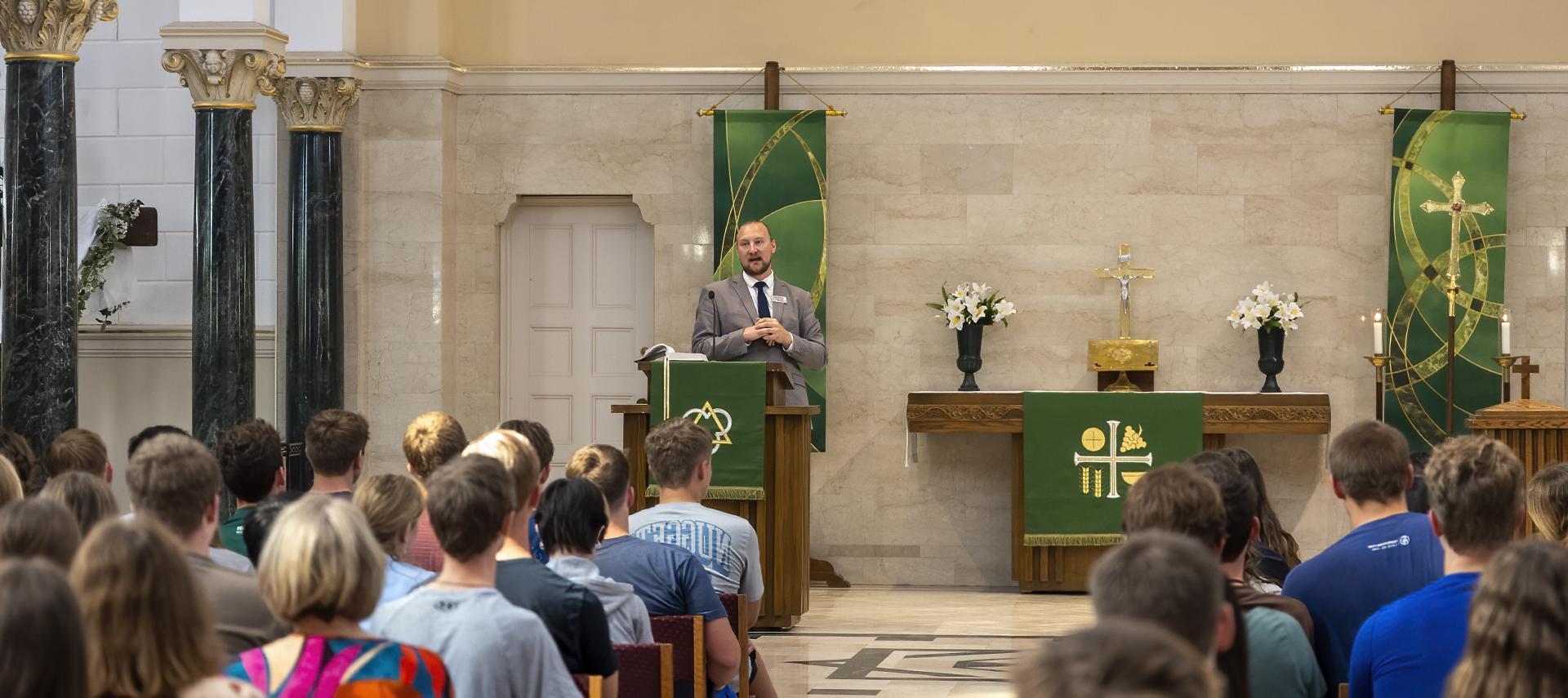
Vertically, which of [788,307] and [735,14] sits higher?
[735,14]

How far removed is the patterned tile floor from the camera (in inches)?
287

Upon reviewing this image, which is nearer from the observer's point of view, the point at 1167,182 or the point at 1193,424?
the point at 1193,424

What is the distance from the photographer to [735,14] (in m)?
11.5

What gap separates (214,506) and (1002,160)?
823 centimetres

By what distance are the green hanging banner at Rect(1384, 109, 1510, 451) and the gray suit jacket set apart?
393cm

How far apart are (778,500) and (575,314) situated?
363 centimetres

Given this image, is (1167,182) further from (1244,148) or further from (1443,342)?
(1443,342)

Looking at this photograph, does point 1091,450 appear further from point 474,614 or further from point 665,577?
point 474,614

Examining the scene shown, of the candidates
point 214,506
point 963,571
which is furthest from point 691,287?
point 214,506

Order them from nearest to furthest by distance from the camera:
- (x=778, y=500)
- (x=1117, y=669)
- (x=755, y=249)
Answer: (x=1117, y=669), (x=778, y=500), (x=755, y=249)

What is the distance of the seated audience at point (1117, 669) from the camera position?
1433mm

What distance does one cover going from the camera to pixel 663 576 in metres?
4.72

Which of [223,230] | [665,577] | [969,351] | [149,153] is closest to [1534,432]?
[969,351]

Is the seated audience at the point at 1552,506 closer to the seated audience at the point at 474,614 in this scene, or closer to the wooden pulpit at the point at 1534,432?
the seated audience at the point at 474,614
